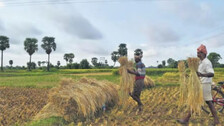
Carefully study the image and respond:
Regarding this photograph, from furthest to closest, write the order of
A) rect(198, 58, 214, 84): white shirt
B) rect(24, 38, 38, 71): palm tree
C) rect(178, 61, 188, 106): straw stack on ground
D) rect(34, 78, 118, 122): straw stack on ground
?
rect(24, 38, 38, 71): palm tree → rect(34, 78, 118, 122): straw stack on ground → rect(178, 61, 188, 106): straw stack on ground → rect(198, 58, 214, 84): white shirt

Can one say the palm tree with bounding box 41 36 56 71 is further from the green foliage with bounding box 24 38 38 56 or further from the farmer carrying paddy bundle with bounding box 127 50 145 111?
the farmer carrying paddy bundle with bounding box 127 50 145 111

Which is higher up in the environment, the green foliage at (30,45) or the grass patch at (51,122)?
the green foliage at (30,45)

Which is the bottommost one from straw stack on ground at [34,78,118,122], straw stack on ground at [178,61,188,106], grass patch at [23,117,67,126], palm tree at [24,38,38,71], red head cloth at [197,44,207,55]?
grass patch at [23,117,67,126]

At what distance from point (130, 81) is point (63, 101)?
6.56 ft

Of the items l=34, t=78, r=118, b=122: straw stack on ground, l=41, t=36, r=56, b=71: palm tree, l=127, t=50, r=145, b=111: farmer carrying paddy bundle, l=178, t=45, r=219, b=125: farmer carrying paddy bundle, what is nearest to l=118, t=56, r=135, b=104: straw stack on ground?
l=127, t=50, r=145, b=111: farmer carrying paddy bundle

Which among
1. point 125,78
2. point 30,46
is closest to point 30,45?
point 30,46

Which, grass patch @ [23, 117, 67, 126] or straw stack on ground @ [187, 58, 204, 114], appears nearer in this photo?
straw stack on ground @ [187, 58, 204, 114]

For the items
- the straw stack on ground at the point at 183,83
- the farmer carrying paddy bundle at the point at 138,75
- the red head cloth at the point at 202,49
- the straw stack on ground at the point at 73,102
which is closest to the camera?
the red head cloth at the point at 202,49

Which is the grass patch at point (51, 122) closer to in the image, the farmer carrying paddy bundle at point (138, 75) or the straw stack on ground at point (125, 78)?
the straw stack on ground at point (125, 78)

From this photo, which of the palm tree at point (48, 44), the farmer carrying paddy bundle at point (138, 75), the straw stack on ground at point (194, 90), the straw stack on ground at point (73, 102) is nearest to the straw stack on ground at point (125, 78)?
the farmer carrying paddy bundle at point (138, 75)

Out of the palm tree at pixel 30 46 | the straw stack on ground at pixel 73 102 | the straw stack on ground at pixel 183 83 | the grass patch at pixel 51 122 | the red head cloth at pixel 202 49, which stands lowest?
the grass patch at pixel 51 122

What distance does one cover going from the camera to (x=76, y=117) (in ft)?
17.5

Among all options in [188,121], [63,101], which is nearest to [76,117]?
[63,101]

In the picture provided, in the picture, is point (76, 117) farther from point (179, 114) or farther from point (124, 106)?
point (179, 114)
